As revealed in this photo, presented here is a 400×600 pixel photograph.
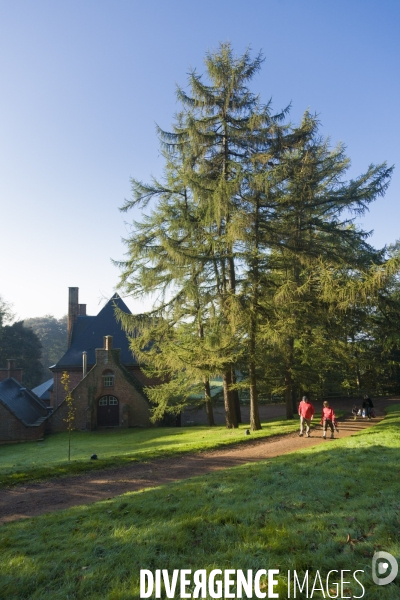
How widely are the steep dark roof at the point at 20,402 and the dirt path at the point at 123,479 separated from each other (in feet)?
59.8

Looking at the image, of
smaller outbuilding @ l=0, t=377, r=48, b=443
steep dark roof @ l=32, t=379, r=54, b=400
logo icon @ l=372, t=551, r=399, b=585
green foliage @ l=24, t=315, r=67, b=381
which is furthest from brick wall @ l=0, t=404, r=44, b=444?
green foliage @ l=24, t=315, r=67, b=381

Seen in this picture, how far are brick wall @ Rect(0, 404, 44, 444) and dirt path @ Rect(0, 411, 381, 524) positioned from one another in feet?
57.5

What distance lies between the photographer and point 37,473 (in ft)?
38.0

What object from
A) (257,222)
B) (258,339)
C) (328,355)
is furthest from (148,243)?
(328,355)

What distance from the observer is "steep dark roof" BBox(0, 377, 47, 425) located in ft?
92.0

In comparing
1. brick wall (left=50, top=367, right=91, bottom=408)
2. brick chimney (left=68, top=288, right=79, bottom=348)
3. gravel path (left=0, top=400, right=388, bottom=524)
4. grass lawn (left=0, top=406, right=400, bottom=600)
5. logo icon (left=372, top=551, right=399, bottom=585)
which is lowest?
gravel path (left=0, top=400, right=388, bottom=524)

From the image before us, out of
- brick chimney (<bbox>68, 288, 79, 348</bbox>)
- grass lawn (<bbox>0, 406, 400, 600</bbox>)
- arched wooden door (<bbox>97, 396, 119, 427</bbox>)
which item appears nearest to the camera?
grass lawn (<bbox>0, 406, 400, 600</bbox>)

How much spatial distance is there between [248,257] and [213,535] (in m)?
13.0

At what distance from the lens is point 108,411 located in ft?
96.4

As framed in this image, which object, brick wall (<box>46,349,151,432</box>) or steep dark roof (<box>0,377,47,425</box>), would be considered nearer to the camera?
steep dark roof (<box>0,377,47,425</box>)

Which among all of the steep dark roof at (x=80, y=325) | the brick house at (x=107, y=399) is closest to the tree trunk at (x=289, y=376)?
the brick house at (x=107, y=399)

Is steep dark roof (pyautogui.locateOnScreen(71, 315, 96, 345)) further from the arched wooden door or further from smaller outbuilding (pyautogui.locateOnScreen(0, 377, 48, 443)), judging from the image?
the arched wooden door

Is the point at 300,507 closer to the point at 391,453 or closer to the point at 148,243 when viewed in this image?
the point at 391,453

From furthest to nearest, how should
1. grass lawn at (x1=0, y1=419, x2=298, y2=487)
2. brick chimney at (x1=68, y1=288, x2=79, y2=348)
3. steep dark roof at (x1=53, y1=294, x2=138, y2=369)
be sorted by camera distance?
1. brick chimney at (x1=68, y1=288, x2=79, y2=348)
2. steep dark roof at (x1=53, y1=294, x2=138, y2=369)
3. grass lawn at (x1=0, y1=419, x2=298, y2=487)
